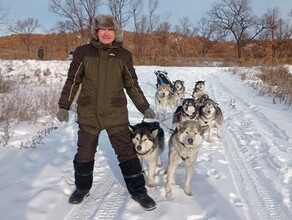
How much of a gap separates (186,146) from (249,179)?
1.11m

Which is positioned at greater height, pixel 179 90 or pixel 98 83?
pixel 98 83

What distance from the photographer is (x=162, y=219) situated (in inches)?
120

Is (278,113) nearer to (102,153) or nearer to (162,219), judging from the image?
(102,153)

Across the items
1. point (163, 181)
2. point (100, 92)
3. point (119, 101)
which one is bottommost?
point (163, 181)

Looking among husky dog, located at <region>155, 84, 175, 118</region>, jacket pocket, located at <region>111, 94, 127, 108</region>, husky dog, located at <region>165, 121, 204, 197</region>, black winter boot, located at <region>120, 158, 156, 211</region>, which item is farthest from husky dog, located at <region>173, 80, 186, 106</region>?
jacket pocket, located at <region>111, 94, 127, 108</region>

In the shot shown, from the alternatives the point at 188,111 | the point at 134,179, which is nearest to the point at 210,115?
the point at 188,111

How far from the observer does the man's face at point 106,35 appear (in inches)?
122

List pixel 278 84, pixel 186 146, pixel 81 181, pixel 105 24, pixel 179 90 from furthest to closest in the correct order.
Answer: pixel 278 84 → pixel 179 90 → pixel 186 146 → pixel 81 181 → pixel 105 24

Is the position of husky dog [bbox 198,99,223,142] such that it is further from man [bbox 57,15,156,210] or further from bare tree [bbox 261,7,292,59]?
bare tree [bbox 261,7,292,59]

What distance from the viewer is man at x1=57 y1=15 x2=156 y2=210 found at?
10.2 feet

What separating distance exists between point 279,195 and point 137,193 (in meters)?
1.61

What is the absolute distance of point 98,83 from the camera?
3.12 meters

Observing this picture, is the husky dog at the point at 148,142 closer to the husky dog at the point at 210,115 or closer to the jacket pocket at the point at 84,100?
the jacket pocket at the point at 84,100

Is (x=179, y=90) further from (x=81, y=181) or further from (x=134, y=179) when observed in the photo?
(x=81, y=181)
